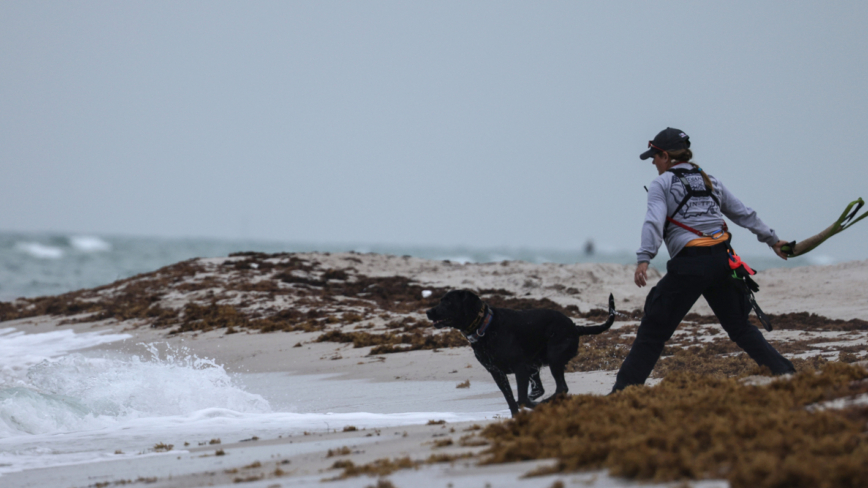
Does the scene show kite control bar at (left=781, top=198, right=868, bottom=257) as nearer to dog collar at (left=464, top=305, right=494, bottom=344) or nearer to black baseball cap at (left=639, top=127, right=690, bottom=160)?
black baseball cap at (left=639, top=127, right=690, bottom=160)

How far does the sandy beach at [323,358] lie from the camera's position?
3494mm

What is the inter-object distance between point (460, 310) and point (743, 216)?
217 centimetres

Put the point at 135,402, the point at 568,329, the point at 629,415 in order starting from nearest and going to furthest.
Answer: the point at 629,415 < the point at 568,329 < the point at 135,402

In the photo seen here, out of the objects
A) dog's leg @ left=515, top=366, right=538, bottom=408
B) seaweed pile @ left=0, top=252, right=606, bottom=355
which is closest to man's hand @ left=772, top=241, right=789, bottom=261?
dog's leg @ left=515, top=366, right=538, bottom=408

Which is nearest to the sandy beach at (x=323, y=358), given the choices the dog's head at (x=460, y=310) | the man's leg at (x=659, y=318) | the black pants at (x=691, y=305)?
the dog's head at (x=460, y=310)

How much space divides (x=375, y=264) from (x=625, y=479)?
16933 millimetres

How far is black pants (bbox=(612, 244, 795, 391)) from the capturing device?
4.17 m

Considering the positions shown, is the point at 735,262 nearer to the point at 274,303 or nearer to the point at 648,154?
the point at 648,154

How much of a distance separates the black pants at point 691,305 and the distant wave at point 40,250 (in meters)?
50.2

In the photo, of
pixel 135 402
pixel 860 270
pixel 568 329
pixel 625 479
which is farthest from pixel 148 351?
pixel 860 270

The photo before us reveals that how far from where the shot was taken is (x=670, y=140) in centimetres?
452

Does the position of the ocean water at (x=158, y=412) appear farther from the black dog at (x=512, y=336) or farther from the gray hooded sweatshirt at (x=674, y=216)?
the gray hooded sweatshirt at (x=674, y=216)

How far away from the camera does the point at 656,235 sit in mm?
4219

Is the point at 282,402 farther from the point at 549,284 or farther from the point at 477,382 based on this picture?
the point at 549,284
